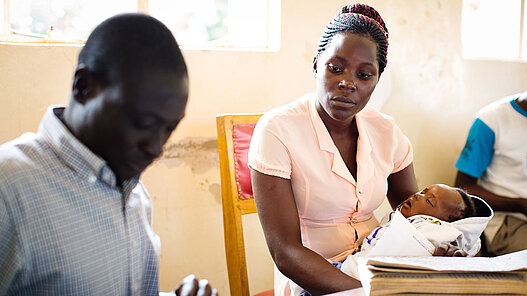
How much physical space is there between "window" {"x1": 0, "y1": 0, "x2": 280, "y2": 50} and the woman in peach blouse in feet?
2.91

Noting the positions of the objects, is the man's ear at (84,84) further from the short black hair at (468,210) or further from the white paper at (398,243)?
the short black hair at (468,210)

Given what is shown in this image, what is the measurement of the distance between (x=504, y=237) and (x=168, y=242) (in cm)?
184

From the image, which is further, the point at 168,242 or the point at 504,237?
the point at 504,237

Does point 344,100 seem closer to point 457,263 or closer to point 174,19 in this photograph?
point 457,263

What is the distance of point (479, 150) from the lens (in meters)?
2.54

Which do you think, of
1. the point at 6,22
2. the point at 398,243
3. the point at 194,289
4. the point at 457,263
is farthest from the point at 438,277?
the point at 6,22

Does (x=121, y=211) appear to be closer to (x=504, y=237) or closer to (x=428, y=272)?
(x=428, y=272)

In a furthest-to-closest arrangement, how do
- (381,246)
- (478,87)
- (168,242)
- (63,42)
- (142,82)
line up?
(478,87)
(168,242)
(63,42)
(381,246)
(142,82)

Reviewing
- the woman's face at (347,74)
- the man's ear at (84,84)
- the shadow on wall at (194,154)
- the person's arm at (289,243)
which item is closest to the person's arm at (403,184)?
the woman's face at (347,74)

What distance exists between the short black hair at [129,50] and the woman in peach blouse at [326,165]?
0.73 metres

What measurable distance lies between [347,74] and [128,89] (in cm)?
91

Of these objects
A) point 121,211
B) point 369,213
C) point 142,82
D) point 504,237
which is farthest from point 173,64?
point 504,237

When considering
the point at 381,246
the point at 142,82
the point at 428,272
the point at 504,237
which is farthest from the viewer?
the point at 504,237

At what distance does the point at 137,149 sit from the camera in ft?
2.47
